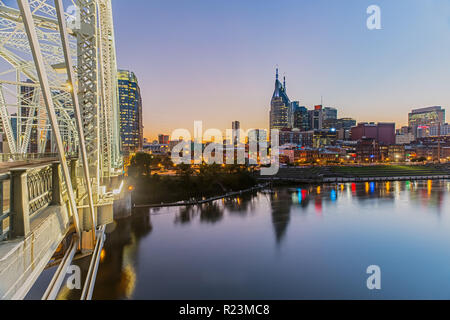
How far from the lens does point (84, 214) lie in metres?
4.51

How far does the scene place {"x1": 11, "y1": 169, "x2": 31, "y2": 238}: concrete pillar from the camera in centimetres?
260

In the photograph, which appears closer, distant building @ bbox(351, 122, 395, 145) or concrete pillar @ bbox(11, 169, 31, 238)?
concrete pillar @ bbox(11, 169, 31, 238)

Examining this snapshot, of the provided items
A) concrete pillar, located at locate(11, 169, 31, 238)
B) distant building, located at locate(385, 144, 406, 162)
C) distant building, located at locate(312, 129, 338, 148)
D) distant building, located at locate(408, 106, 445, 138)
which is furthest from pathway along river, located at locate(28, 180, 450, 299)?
distant building, located at locate(408, 106, 445, 138)

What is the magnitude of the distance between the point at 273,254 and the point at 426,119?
22744 centimetres

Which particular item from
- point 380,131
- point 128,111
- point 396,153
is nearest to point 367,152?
point 396,153

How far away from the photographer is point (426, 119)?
618 feet

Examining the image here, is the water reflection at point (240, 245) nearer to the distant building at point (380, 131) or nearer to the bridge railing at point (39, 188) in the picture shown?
the bridge railing at point (39, 188)

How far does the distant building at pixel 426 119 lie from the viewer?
178m

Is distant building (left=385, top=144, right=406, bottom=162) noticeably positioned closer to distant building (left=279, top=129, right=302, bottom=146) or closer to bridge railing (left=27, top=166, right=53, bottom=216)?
distant building (left=279, top=129, right=302, bottom=146)

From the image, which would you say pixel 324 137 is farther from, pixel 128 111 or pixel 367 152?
pixel 128 111

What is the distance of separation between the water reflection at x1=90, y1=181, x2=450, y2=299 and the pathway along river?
0.17ft

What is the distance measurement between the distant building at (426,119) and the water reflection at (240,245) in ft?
604

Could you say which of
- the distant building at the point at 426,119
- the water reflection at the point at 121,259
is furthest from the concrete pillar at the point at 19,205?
the distant building at the point at 426,119
